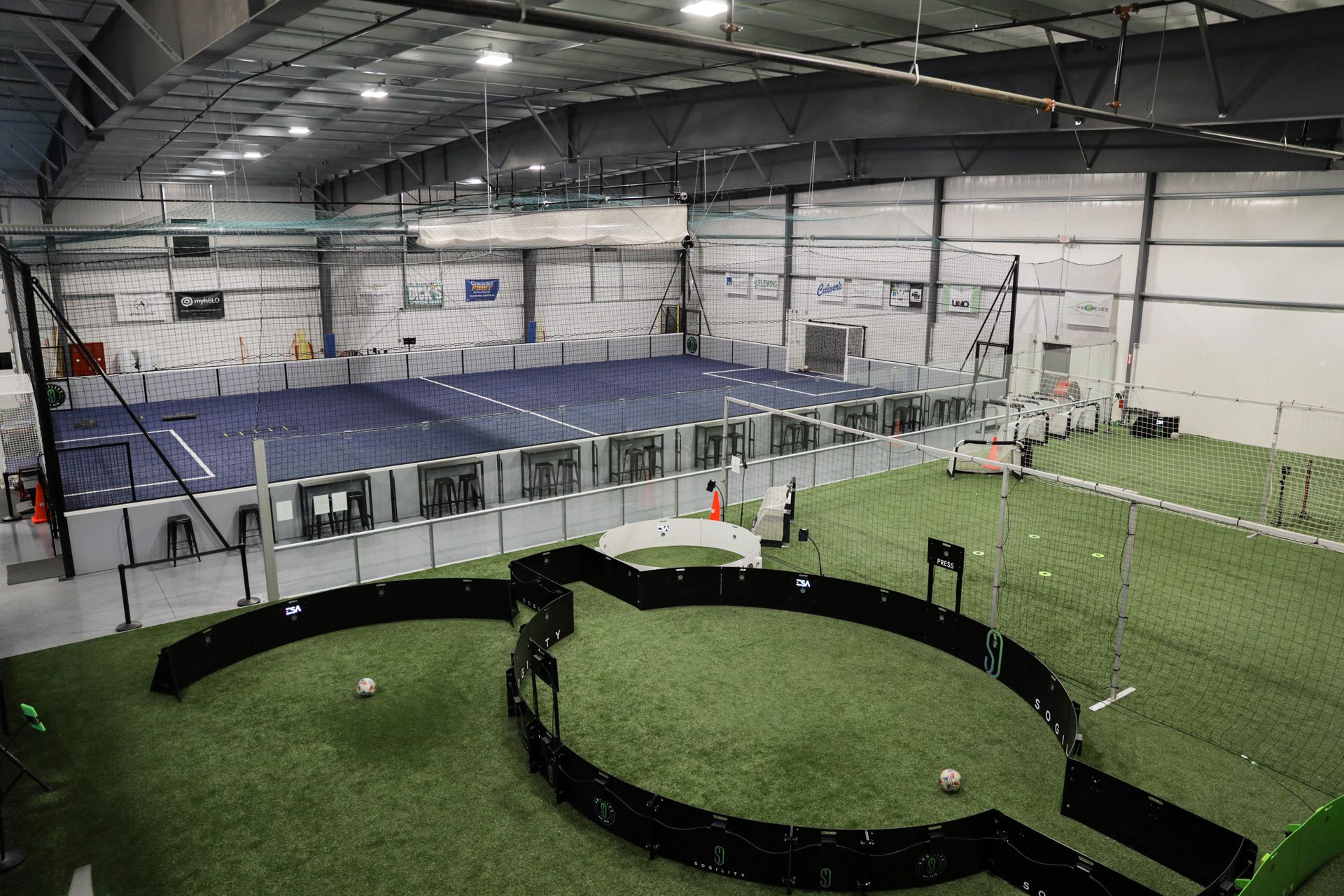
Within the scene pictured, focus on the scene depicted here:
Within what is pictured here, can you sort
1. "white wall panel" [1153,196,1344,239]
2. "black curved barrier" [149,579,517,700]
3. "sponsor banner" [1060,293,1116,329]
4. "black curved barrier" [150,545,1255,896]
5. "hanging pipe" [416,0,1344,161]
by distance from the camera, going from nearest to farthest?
"hanging pipe" [416,0,1344,161] → "black curved barrier" [150,545,1255,896] → "black curved barrier" [149,579,517,700] → "white wall panel" [1153,196,1344,239] → "sponsor banner" [1060,293,1116,329]

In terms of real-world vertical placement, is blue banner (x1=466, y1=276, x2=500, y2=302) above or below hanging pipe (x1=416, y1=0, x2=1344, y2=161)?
below

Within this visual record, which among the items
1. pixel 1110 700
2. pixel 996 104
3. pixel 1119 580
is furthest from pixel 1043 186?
pixel 1110 700

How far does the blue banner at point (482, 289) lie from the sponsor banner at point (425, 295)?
104 cm

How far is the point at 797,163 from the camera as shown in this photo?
82.9 ft

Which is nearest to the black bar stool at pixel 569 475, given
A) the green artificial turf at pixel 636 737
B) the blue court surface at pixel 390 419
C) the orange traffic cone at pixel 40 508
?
the blue court surface at pixel 390 419

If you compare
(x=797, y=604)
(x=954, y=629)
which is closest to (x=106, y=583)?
(x=797, y=604)

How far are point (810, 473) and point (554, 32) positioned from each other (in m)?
8.60

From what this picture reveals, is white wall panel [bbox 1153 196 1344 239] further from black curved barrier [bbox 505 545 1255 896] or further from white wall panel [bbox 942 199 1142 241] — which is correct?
black curved barrier [bbox 505 545 1255 896]

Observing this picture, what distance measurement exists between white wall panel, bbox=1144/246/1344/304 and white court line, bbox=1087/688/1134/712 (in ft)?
44.1

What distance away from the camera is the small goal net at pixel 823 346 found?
86.2 feet

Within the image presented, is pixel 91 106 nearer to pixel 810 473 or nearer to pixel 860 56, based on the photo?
pixel 860 56

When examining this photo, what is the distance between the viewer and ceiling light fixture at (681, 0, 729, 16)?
9.84 metres

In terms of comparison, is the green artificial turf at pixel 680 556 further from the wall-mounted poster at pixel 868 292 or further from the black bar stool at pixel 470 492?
the wall-mounted poster at pixel 868 292

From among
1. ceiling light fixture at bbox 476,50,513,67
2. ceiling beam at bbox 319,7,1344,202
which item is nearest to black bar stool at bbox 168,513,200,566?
ceiling light fixture at bbox 476,50,513,67
